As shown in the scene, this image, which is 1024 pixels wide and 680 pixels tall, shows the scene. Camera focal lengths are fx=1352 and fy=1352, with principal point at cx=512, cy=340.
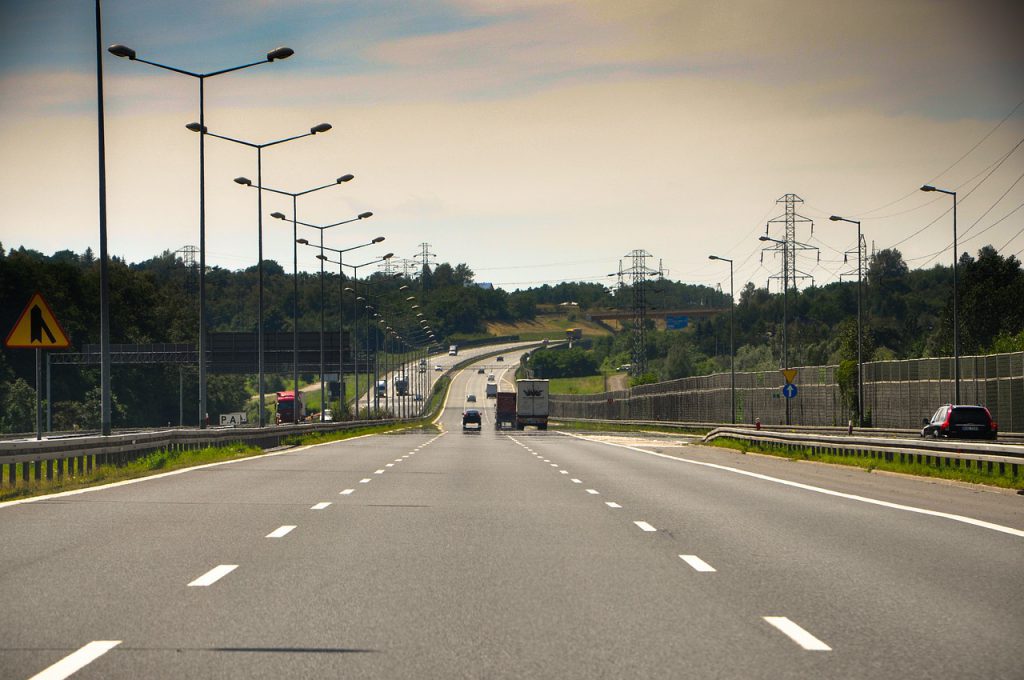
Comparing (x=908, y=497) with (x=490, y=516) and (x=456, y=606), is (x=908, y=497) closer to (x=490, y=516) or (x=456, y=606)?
(x=490, y=516)

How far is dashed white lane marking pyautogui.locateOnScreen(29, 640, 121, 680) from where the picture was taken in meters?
6.83

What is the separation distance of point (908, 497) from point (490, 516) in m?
7.52

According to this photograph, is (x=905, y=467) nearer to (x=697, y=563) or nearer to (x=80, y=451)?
(x=80, y=451)

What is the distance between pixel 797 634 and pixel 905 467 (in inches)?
883

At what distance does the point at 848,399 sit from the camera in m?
67.0

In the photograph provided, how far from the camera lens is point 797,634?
26.8 feet

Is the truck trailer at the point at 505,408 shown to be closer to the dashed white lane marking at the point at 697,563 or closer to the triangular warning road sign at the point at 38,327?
the triangular warning road sign at the point at 38,327

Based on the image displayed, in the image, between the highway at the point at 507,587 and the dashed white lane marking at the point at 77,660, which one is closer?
the dashed white lane marking at the point at 77,660

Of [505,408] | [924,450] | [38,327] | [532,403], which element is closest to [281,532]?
[38,327]

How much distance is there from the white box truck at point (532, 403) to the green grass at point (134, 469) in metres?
61.2

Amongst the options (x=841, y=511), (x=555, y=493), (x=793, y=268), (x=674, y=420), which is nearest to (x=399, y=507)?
(x=555, y=493)

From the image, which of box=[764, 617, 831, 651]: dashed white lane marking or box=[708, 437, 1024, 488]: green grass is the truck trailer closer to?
box=[708, 437, 1024, 488]: green grass

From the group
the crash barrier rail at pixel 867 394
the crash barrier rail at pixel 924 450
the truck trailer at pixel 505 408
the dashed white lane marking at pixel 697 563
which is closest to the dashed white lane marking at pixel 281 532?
the dashed white lane marking at pixel 697 563

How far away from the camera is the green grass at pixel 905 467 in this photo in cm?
2391
